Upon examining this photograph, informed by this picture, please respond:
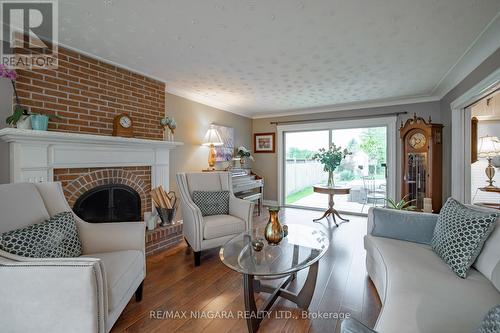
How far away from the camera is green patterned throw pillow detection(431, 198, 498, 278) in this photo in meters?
1.36

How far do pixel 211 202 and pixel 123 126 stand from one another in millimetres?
1389

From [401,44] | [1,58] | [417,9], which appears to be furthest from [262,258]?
[1,58]

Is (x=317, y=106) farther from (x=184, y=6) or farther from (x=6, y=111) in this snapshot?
(x=6, y=111)

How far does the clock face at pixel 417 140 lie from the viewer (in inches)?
147

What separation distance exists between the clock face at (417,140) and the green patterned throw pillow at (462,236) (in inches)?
101

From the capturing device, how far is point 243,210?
9.07 ft

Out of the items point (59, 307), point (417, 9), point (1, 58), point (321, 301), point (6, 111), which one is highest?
point (417, 9)

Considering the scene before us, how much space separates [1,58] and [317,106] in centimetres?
450

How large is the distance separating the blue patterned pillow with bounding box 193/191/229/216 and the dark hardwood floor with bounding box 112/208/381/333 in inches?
19.9

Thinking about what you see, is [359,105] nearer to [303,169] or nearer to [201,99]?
[303,169]

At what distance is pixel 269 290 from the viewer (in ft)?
6.06

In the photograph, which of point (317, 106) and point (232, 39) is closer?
point (232, 39)

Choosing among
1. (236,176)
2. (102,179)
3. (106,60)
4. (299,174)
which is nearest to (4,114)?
(102,179)

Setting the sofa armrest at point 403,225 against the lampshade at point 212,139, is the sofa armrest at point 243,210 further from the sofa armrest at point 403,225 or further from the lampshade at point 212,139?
the lampshade at point 212,139
